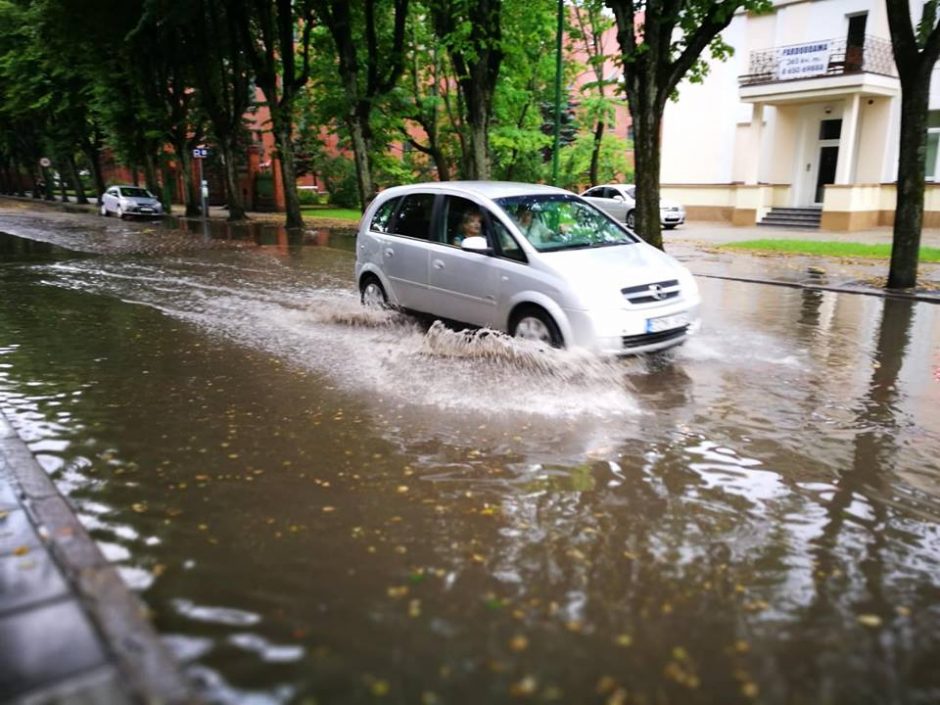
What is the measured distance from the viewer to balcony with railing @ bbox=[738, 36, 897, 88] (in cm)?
2564

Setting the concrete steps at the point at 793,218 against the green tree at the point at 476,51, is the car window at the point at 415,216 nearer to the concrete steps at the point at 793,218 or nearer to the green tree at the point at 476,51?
the green tree at the point at 476,51

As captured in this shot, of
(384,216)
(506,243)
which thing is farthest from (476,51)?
(506,243)

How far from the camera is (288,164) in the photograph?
27.0 m

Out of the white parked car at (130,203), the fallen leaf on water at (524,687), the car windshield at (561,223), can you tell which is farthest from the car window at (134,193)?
the fallen leaf on water at (524,687)

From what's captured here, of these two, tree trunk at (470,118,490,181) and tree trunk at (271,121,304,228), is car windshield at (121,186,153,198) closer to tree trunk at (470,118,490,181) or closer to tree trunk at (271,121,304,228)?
tree trunk at (271,121,304,228)

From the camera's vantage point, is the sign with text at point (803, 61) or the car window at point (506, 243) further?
the sign with text at point (803, 61)

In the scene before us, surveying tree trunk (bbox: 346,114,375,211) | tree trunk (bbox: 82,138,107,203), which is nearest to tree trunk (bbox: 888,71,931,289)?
tree trunk (bbox: 346,114,375,211)

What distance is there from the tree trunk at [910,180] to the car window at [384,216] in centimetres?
840

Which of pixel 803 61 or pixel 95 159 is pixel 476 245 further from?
pixel 95 159

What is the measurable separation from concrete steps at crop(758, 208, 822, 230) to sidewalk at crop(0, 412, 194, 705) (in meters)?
27.4

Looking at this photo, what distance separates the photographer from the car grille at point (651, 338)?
711cm

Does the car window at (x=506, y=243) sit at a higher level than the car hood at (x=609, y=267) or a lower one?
higher

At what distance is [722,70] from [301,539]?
104 feet

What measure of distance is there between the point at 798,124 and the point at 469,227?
25440mm
